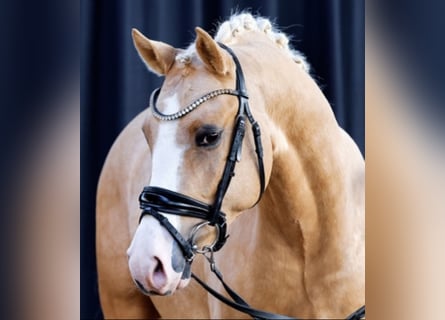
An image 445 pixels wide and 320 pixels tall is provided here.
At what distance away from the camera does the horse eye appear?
0.91m

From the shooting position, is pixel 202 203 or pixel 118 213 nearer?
pixel 202 203

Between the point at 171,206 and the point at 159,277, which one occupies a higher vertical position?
the point at 171,206

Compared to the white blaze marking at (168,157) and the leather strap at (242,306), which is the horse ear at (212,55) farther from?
the leather strap at (242,306)

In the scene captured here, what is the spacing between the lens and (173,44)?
1274 millimetres

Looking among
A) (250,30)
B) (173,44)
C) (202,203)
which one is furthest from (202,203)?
(173,44)

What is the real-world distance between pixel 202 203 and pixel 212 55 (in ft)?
0.73

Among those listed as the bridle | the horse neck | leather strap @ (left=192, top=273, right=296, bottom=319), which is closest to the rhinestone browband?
the bridle

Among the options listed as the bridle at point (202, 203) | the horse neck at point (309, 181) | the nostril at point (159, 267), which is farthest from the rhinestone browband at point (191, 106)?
the nostril at point (159, 267)

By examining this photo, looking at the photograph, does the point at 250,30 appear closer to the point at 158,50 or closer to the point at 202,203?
the point at 158,50

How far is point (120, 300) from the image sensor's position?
157 cm
